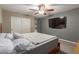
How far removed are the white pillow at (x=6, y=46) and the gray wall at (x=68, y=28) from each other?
0.54 meters

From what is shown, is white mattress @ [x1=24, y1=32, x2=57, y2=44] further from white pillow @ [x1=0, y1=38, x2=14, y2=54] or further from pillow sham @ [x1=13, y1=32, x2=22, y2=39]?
white pillow @ [x1=0, y1=38, x2=14, y2=54]

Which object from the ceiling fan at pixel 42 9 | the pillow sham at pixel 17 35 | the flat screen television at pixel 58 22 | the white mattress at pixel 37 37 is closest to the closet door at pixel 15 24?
the pillow sham at pixel 17 35

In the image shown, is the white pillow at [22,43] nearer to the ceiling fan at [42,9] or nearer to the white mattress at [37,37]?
the white mattress at [37,37]

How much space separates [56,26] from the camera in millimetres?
1711

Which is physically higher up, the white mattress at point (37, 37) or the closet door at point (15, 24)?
the closet door at point (15, 24)

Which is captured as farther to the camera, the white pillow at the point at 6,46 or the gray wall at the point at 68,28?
the gray wall at the point at 68,28

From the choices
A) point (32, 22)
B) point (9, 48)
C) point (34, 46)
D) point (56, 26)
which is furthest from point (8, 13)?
point (56, 26)

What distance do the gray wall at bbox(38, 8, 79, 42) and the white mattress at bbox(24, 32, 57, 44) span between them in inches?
2.7

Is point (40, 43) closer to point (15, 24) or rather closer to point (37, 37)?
point (37, 37)

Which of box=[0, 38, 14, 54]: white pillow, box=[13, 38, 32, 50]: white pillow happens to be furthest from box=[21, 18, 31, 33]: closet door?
box=[0, 38, 14, 54]: white pillow

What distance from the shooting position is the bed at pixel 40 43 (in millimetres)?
1576

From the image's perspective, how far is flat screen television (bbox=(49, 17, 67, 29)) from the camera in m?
1.67


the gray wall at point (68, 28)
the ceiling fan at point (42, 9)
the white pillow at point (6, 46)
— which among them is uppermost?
the ceiling fan at point (42, 9)
